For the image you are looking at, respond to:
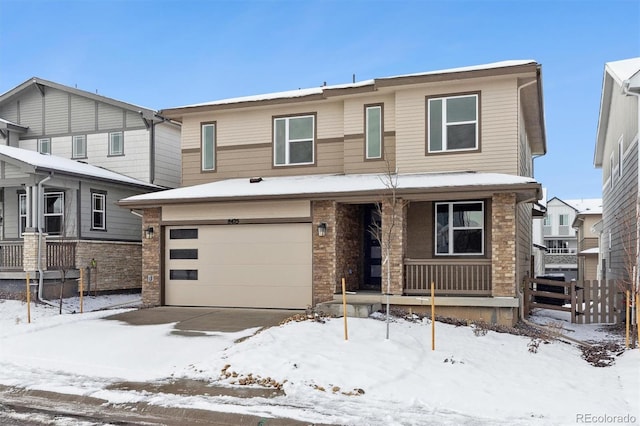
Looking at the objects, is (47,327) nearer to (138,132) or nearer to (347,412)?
(347,412)

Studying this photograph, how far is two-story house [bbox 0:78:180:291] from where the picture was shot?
59.3 feet

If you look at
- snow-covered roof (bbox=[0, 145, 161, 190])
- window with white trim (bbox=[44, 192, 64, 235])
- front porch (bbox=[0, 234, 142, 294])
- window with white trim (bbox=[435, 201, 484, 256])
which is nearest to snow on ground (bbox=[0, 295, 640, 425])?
window with white trim (bbox=[435, 201, 484, 256])

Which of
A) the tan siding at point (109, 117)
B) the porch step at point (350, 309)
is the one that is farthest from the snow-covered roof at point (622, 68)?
the tan siding at point (109, 117)

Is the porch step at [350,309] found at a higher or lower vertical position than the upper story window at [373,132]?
lower

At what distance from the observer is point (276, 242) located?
15578 millimetres

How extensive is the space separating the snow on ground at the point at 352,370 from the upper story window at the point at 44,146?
40.4 ft

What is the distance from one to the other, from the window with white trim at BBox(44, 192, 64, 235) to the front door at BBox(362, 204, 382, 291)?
1058 centimetres

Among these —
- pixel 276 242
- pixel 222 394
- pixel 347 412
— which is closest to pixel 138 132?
pixel 276 242

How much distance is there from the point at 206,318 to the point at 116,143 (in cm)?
1143

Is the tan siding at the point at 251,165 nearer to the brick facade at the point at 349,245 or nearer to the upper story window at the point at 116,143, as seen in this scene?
the brick facade at the point at 349,245

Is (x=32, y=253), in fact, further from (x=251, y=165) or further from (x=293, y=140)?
(x=293, y=140)

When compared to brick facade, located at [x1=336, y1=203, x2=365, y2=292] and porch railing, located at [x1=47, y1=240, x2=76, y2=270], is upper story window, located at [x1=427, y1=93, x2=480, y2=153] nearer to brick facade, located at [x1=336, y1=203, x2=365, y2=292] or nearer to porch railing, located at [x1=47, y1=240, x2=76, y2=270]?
brick facade, located at [x1=336, y1=203, x2=365, y2=292]

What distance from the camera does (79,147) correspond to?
23.3 meters

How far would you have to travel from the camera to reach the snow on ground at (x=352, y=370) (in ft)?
24.7
